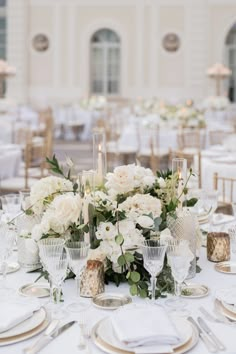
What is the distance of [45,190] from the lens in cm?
195

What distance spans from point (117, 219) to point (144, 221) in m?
0.09

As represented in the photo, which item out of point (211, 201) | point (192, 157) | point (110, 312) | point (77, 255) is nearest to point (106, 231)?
point (77, 255)

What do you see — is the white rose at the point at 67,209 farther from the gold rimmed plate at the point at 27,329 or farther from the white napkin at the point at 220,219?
the white napkin at the point at 220,219

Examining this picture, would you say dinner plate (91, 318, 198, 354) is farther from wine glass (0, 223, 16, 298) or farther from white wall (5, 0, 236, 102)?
white wall (5, 0, 236, 102)

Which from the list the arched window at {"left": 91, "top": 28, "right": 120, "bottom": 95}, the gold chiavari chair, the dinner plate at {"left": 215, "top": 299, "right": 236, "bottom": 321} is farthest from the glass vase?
the arched window at {"left": 91, "top": 28, "right": 120, "bottom": 95}

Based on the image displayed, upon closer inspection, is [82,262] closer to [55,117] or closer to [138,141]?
[138,141]

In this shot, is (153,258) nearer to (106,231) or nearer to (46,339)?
(106,231)

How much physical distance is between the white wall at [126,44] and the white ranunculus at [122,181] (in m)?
12.9

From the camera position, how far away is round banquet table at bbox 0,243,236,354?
4.62 feet

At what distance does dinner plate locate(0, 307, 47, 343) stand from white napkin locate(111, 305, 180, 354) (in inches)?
8.4

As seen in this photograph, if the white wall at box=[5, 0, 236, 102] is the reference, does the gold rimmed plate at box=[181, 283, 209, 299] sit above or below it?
below

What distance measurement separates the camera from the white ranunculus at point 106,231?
1.81 m

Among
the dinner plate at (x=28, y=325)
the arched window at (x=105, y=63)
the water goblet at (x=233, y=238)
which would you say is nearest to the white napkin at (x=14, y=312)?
the dinner plate at (x=28, y=325)

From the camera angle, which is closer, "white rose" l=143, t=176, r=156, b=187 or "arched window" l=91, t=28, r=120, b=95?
"white rose" l=143, t=176, r=156, b=187
